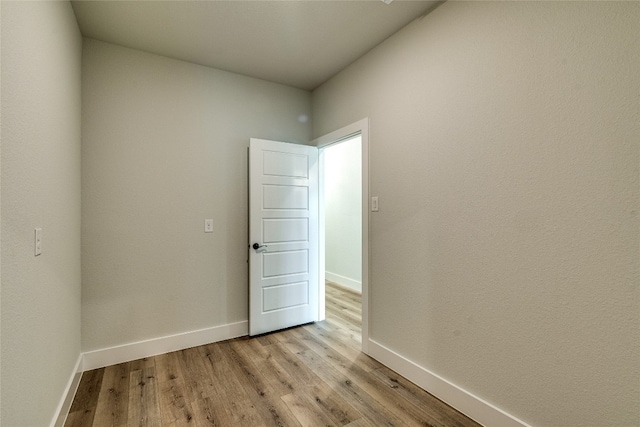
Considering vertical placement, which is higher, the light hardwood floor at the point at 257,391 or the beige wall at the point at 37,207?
the beige wall at the point at 37,207

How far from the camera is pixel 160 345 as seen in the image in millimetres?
2666

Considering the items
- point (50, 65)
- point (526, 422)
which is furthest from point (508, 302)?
point (50, 65)

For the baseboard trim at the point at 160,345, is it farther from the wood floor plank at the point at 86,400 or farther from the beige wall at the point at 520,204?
the beige wall at the point at 520,204

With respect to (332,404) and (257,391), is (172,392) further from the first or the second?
(332,404)

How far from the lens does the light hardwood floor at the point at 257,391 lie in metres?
1.83

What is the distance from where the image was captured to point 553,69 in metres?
1.49

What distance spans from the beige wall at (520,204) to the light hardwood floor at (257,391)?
0.33 m

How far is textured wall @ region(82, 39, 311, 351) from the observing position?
2.45 m

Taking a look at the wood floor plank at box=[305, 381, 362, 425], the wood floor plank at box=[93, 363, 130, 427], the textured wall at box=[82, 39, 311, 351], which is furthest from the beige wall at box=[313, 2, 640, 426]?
the wood floor plank at box=[93, 363, 130, 427]

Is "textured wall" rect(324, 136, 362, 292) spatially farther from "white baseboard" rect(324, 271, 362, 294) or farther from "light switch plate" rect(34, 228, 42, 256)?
"light switch plate" rect(34, 228, 42, 256)

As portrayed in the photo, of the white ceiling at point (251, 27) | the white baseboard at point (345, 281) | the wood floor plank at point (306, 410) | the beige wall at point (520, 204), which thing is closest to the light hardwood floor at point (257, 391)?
the wood floor plank at point (306, 410)

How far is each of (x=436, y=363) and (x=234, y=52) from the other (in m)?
3.00

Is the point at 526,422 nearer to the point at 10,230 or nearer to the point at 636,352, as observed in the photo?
the point at 636,352

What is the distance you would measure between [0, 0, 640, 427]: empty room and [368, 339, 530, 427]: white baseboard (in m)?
0.02
